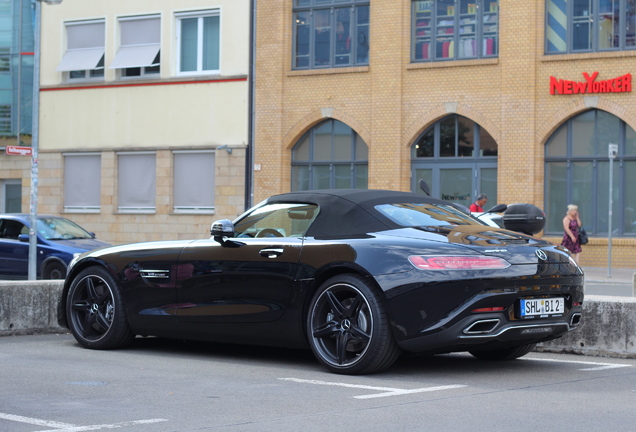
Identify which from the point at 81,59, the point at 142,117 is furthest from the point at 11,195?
the point at 142,117

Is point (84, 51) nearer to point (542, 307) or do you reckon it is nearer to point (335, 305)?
point (335, 305)

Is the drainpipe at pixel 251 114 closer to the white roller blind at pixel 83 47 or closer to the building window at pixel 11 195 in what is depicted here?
the white roller blind at pixel 83 47

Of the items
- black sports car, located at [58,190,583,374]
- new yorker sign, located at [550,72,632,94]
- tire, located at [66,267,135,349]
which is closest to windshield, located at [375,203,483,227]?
black sports car, located at [58,190,583,374]

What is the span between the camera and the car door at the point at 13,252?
717 inches

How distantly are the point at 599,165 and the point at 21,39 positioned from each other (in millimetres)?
18665

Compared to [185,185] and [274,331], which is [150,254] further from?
[185,185]

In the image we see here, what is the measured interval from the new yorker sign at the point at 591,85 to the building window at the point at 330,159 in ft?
18.7

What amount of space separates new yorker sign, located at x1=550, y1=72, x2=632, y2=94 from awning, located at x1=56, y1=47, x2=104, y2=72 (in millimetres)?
14489

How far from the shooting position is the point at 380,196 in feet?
26.2

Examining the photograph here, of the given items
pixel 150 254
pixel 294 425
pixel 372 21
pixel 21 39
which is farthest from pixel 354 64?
pixel 294 425

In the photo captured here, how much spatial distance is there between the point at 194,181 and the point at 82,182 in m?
4.30

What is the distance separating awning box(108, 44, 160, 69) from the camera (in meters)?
31.5

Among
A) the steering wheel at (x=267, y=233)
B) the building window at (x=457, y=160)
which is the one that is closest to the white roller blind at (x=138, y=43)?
the building window at (x=457, y=160)

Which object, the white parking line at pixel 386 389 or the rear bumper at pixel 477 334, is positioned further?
the rear bumper at pixel 477 334
